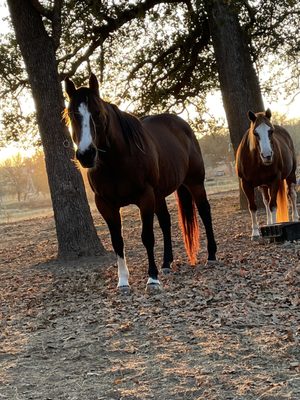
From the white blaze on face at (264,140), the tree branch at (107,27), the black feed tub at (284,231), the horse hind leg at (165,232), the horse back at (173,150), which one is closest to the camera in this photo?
the horse back at (173,150)

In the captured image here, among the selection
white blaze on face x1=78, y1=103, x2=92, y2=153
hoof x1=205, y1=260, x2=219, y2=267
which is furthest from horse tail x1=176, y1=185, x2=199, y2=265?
white blaze on face x1=78, y1=103, x2=92, y2=153

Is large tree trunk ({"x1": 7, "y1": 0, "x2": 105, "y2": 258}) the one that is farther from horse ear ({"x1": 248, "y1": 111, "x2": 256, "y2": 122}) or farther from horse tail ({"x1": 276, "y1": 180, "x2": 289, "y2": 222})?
→ horse tail ({"x1": 276, "y1": 180, "x2": 289, "y2": 222})

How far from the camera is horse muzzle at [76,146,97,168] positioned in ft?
17.3

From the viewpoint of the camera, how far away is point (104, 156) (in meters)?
5.92

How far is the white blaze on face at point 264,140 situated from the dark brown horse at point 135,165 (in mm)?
1315

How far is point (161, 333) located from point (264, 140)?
16.5 ft

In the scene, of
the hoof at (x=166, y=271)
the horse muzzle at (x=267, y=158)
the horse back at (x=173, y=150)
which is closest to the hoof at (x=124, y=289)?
the hoof at (x=166, y=271)

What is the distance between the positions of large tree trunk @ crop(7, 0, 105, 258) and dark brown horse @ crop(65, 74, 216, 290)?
196 centimetres

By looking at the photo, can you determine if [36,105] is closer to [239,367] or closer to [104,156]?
[104,156]

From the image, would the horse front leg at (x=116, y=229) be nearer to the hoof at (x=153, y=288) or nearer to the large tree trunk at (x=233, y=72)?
the hoof at (x=153, y=288)

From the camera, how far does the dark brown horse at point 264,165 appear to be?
346 inches

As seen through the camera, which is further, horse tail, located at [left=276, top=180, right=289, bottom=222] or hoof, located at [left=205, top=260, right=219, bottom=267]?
horse tail, located at [left=276, top=180, right=289, bottom=222]

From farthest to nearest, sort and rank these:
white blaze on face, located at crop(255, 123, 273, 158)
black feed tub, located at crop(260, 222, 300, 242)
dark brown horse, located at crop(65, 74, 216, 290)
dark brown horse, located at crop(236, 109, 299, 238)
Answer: dark brown horse, located at crop(236, 109, 299, 238) < white blaze on face, located at crop(255, 123, 273, 158) < black feed tub, located at crop(260, 222, 300, 242) < dark brown horse, located at crop(65, 74, 216, 290)

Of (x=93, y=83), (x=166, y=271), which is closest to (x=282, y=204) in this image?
(x=166, y=271)
